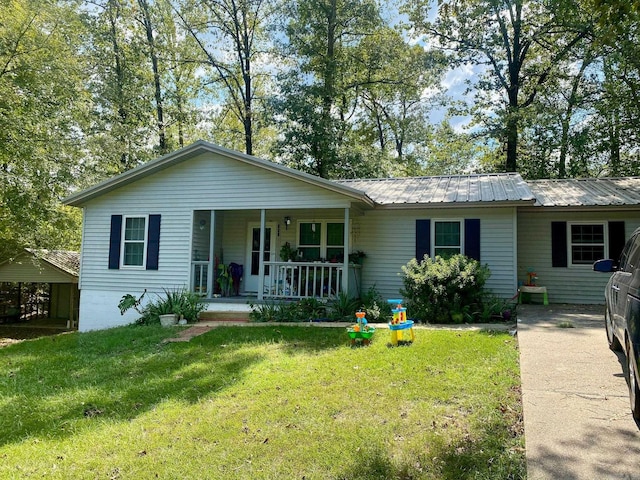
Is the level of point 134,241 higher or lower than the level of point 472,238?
lower

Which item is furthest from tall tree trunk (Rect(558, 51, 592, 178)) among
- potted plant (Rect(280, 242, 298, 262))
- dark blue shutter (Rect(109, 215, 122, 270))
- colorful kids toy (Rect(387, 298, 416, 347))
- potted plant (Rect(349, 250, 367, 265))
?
dark blue shutter (Rect(109, 215, 122, 270))

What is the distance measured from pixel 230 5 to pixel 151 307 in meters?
19.8

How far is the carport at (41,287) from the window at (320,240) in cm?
1007

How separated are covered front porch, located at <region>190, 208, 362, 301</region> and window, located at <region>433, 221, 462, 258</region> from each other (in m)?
2.13

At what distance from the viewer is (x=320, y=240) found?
12.6 meters

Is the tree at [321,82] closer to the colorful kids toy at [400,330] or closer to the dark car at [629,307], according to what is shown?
the colorful kids toy at [400,330]

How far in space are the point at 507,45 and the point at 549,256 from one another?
45.2 ft

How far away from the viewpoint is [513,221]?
34.6 ft

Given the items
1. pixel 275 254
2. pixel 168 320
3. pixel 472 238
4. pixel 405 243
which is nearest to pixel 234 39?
pixel 275 254

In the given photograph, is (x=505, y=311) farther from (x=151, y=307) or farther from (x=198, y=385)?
(x=151, y=307)

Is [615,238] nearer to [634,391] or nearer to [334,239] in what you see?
[334,239]

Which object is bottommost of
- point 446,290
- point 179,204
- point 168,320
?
point 168,320

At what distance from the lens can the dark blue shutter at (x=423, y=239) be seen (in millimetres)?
11203

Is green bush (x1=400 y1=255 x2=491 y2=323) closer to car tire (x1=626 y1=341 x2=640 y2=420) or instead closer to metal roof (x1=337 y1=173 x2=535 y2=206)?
metal roof (x1=337 y1=173 x2=535 y2=206)
